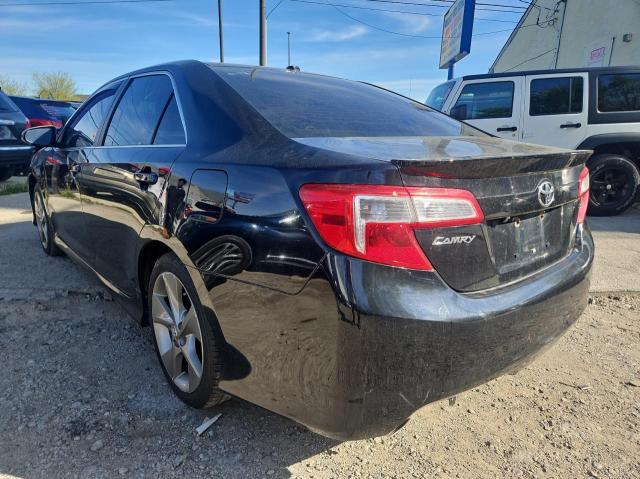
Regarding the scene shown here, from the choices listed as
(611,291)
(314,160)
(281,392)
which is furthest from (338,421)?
(611,291)

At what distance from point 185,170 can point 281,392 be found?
1.04m

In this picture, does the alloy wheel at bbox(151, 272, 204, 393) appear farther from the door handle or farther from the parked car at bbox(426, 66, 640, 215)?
the parked car at bbox(426, 66, 640, 215)

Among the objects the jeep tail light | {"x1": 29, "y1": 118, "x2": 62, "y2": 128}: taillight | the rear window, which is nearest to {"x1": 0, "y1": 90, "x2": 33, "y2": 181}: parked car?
{"x1": 29, "y1": 118, "x2": 62, "y2": 128}: taillight

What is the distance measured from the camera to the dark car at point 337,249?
1496mm

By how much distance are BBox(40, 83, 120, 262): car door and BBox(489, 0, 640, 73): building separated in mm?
15626

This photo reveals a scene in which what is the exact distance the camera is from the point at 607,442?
6.96ft

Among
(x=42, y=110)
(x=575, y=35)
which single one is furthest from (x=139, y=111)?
(x=575, y=35)

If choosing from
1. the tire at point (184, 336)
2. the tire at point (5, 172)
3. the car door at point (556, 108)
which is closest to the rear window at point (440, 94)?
the car door at point (556, 108)

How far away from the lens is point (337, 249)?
1.49 metres

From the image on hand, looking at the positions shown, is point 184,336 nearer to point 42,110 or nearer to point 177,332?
point 177,332

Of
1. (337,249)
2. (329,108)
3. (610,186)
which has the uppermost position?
(329,108)

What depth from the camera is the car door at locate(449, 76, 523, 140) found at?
702 cm

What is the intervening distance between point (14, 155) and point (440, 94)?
782 centimetres

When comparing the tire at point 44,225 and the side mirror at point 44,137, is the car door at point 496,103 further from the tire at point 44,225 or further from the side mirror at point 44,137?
the tire at point 44,225
